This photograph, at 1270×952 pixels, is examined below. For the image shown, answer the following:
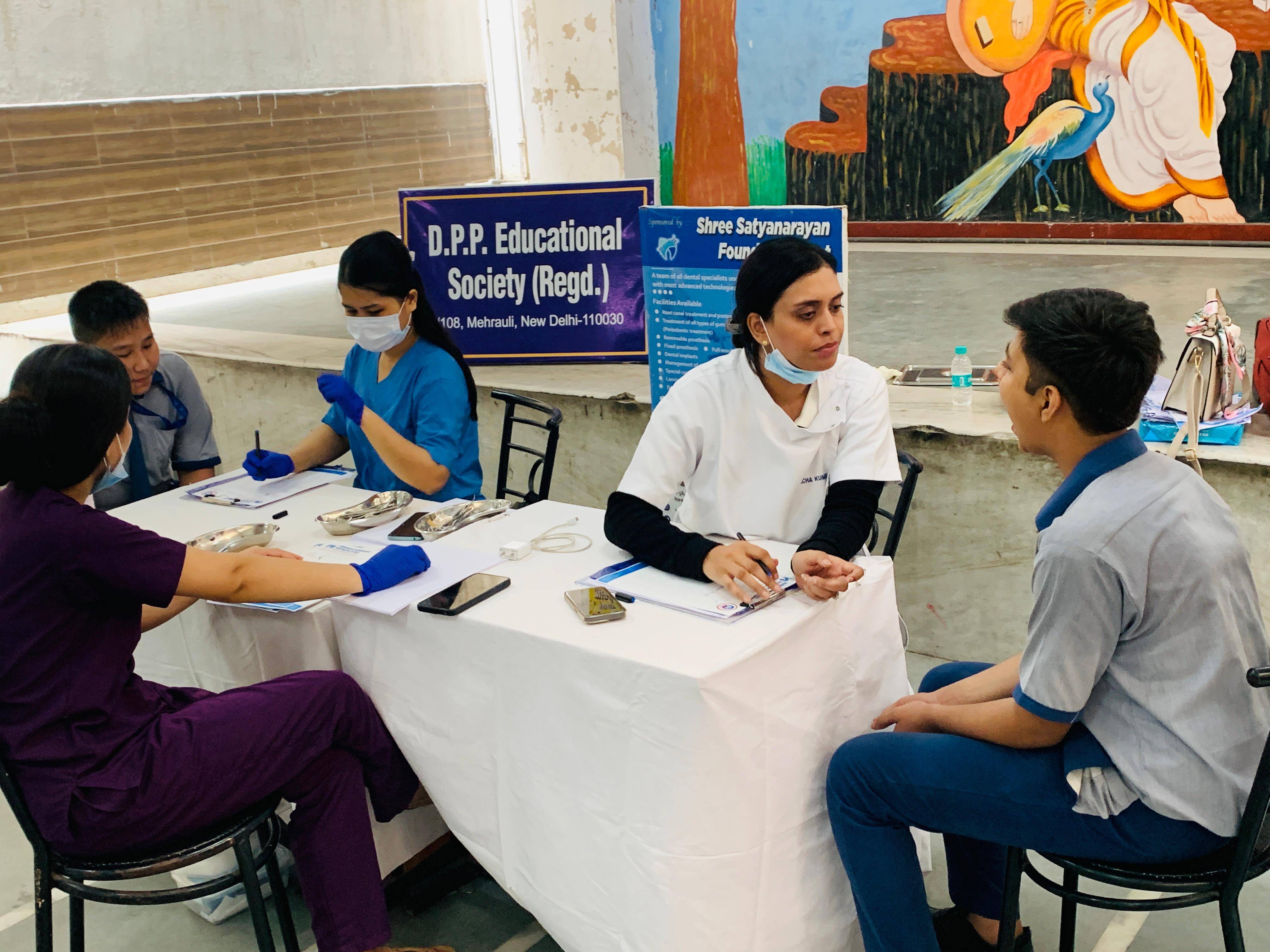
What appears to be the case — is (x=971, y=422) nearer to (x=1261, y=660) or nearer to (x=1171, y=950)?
(x=1171, y=950)

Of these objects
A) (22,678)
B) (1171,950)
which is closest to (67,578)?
(22,678)

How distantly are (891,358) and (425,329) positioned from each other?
2.24 metres

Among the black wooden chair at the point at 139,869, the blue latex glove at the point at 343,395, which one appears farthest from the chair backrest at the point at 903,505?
the black wooden chair at the point at 139,869

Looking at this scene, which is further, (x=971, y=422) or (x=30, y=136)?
(x=30, y=136)

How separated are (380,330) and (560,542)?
89cm

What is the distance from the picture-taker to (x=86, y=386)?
176 centimetres

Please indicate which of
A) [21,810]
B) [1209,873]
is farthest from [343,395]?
[1209,873]

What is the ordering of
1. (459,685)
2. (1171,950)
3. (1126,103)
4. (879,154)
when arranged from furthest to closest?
(879,154), (1126,103), (1171,950), (459,685)

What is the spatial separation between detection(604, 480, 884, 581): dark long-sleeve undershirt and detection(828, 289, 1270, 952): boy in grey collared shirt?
1.39 feet

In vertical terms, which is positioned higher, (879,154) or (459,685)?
(879,154)

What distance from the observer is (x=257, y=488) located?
2818 millimetres

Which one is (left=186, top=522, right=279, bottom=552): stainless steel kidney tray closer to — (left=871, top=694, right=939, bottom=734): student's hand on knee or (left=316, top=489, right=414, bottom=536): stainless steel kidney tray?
(left=316, top=489, right=414, bottom=536): stainless steel kidney tray

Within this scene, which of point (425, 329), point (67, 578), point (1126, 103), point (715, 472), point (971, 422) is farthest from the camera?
point (1126, 103)

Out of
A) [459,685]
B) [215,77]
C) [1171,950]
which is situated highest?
[215,77]
